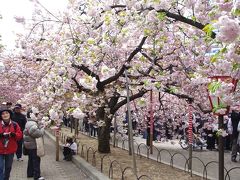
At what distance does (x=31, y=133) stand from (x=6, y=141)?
121cm

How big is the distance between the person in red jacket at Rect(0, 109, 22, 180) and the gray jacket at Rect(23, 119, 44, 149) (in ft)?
3.22

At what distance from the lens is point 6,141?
8.36 m

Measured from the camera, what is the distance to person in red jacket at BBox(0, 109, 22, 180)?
328 inches

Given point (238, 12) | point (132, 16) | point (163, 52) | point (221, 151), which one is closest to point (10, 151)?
point (132, 16)

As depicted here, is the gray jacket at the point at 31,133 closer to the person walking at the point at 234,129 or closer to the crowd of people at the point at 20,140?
the crowd of people at the point at 20,140

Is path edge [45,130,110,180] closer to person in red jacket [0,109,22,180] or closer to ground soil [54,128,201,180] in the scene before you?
ground soil [54,128,201,180]

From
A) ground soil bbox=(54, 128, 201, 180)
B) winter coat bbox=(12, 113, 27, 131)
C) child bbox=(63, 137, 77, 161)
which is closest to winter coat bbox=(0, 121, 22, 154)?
ground soil bbox=(54, 128, 201, 180)

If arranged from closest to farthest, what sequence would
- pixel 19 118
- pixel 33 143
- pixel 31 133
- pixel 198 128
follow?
pixel 31 133, pixel 33 143, pixel 19 118, pixel 198 128

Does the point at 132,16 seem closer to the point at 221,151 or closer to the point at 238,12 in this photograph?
the point at 221,151

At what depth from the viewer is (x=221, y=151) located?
652 cm

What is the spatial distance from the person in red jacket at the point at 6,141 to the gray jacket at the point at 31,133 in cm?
98

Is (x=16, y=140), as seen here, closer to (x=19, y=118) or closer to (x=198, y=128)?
(x=19, y=118)

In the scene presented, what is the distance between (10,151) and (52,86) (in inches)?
91.6

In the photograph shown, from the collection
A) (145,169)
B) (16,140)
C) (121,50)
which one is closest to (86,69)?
(121,50)
